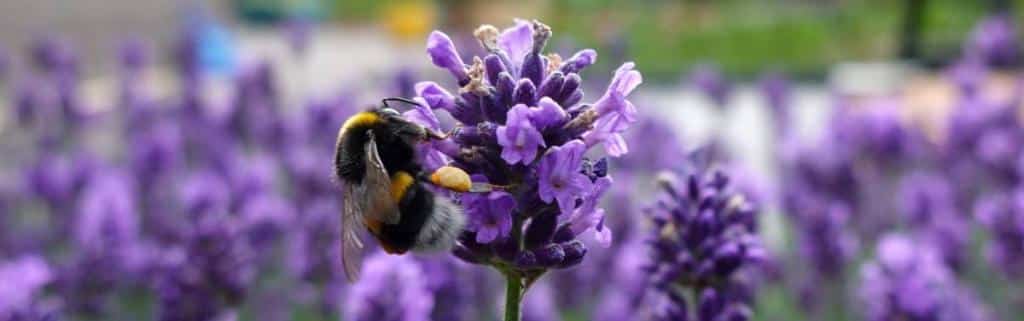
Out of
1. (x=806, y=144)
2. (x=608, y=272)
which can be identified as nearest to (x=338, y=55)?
(x=806, y=144)

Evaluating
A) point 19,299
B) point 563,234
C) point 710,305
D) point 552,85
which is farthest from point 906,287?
point 19,299

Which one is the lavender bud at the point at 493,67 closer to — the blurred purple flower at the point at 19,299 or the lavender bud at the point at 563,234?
the lavender bud at the point at 563,234

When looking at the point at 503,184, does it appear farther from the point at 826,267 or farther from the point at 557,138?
the point at 826,267

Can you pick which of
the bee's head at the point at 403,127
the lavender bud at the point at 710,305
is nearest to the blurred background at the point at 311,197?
the bee's head at the point at 403,127

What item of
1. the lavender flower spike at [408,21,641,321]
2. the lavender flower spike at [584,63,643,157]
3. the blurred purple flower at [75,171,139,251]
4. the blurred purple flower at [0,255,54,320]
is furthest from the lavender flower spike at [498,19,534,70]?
the blurred purple flower at [75,171,139,251]

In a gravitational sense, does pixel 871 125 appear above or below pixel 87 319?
above

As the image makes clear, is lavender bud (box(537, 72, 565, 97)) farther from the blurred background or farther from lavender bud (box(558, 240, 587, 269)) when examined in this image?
the blurred background
